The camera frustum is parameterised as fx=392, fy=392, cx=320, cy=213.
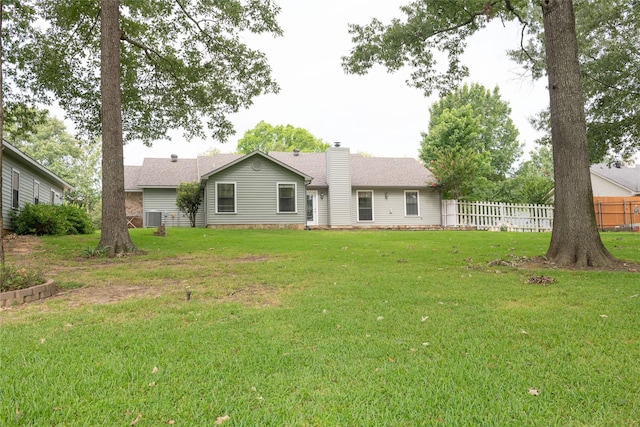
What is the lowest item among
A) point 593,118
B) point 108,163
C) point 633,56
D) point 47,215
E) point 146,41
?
point 47,215

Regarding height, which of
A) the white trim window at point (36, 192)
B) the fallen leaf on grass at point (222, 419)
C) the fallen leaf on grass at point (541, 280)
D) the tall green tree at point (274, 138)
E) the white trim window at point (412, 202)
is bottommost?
the fallen leaf on grass at point (222, 419)

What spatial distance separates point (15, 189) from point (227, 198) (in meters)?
8.39

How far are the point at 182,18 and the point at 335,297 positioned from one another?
539 inches

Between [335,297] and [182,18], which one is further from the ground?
[182,18]

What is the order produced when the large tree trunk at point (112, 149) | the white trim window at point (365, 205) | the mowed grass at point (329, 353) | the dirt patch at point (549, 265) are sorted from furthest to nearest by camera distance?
1. the white trim window at point (365, 205)
2. the large tree trunk at point (112, 149)
3. the dirt patch at point (549, 265)
4. the mowed grass at point (329, 353)

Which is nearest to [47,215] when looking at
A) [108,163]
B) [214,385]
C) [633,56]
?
[108,163]

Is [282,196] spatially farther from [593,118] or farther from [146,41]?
[593,118]

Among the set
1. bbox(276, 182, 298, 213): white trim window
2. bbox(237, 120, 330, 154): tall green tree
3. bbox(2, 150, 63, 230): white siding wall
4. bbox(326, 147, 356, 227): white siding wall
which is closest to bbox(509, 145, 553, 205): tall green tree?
bbox(326, 147, 356, 227): white siding wall

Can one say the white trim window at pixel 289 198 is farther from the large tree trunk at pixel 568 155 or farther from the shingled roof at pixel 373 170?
the large tree trunk at pixel 568 155

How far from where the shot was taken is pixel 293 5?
14.1m

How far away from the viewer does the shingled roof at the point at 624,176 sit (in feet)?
105

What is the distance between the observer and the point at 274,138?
152 ft

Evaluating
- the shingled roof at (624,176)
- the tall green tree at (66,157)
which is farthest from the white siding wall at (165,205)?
the shingled roof at (624,176)

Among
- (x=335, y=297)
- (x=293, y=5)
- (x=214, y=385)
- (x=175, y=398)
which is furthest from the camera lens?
(x=293, y=5)
